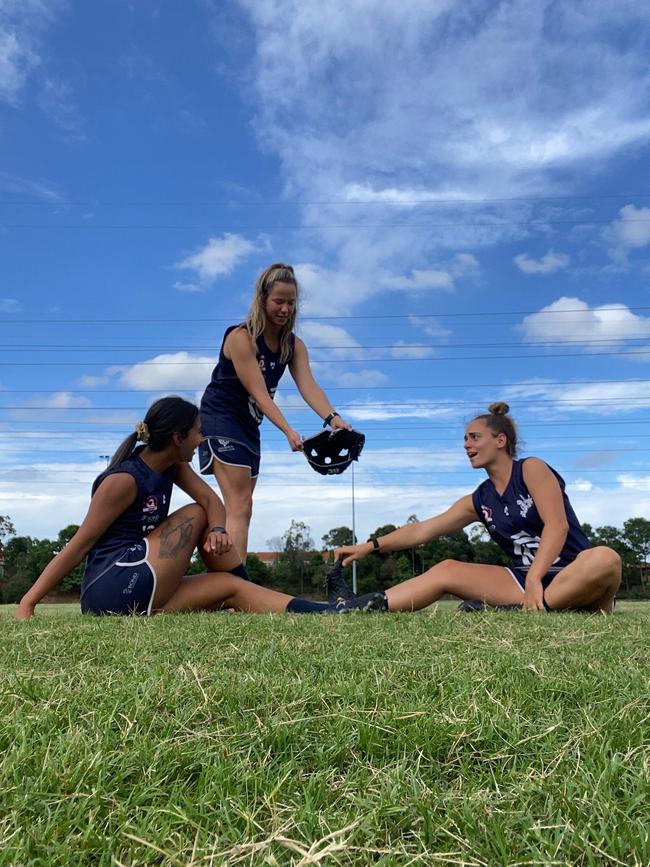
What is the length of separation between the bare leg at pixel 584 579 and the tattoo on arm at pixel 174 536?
2522 millimetres

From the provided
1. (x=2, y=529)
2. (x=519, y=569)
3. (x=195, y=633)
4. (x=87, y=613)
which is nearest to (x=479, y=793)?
(x=195, y=633)

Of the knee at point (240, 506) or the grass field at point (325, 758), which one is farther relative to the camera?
the knee at point (240, 506)

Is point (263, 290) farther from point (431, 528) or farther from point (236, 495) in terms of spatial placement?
point (431, 528)

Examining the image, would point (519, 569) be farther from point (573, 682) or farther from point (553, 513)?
point (573, 682)

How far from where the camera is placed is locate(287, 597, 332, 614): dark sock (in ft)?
14.4

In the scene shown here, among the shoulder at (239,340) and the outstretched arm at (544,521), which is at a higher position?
the shoulder at (239,340)

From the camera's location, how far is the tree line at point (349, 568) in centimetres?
4878

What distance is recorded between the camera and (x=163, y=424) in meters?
4.56

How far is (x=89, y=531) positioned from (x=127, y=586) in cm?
43

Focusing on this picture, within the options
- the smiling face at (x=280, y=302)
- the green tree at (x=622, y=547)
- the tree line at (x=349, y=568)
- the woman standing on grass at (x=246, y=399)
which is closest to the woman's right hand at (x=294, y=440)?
the woman standing on grass at (x=246, y=399)

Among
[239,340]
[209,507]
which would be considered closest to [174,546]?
[209,507]

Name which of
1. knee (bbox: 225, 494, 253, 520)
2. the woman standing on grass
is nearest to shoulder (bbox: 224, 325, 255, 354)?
the woman standing on grass

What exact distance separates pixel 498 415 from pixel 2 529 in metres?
60.8

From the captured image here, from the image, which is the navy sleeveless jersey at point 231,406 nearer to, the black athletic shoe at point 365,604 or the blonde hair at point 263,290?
the blonde hair at point 263,290
